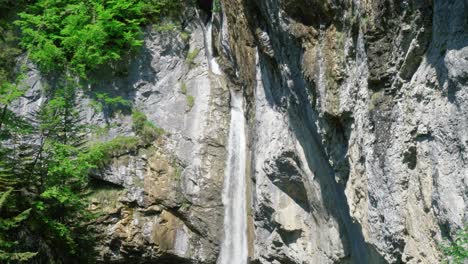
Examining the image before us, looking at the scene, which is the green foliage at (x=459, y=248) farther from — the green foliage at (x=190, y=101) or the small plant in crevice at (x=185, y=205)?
the green foliage at (x=190, y=101)

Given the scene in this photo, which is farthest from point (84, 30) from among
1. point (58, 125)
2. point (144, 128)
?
point (58, 125)

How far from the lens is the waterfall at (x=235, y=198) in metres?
12.5

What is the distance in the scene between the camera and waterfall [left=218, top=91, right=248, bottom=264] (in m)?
12.5

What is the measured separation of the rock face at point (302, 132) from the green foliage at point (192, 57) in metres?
0.03

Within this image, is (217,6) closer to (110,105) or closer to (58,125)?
(110,105)

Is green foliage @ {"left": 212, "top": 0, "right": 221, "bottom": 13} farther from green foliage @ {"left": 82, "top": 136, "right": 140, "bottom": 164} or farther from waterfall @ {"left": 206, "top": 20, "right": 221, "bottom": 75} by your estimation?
green foliage @ {"left": 82, "top": 136, "right": 140, "bottom": 164}

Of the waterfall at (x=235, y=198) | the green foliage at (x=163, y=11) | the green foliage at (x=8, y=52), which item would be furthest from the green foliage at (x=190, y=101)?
the green foliage at (x=8, y=52)

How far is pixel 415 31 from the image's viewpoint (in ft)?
16.8

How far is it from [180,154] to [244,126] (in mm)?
1722

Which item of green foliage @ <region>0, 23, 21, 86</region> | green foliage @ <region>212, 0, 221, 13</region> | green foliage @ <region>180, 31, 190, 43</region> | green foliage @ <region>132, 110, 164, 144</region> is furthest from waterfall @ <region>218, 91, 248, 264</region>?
green foliage @ <region>0, 23, 21, 86</region>

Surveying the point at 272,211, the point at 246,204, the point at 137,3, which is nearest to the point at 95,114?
the point at 137,3

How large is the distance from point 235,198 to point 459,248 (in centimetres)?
876

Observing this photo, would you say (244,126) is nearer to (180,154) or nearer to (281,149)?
(180,154)

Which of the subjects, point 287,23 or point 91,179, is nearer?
point 287,23
